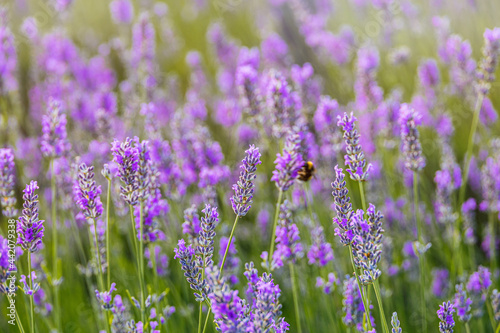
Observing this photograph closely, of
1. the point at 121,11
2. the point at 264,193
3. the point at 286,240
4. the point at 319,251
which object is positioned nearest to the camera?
the point at 286,240

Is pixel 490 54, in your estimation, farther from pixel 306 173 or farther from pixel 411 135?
pixel 306 173

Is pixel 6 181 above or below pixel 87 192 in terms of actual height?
above

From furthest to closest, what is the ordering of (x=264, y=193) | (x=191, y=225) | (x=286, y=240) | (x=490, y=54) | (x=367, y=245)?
(x=264, y=193), (x=490, y=54), (x=286, y=240), (x=191, y=225), (x=367, y=245)

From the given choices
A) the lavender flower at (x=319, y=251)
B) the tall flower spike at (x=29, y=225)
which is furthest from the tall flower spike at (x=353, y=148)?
the tall flower spike at (x=29, y=225)

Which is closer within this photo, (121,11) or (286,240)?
(286,240)

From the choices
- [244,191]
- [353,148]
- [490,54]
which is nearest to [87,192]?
[244,191]

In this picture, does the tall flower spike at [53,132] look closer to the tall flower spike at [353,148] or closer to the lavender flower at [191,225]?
the lavender flower at [191,225]
